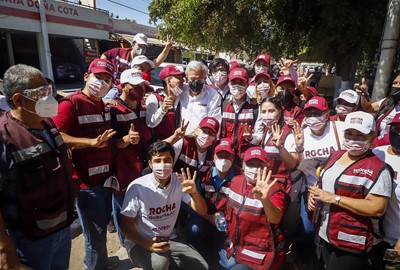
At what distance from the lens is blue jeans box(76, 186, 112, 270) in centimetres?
277

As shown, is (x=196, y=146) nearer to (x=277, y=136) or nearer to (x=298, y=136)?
(x=277, y=136)

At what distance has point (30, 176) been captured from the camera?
1.92m

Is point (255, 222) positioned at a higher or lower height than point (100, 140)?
lower

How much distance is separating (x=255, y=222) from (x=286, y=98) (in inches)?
73.5

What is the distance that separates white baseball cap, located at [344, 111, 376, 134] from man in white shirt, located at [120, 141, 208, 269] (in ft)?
4.89

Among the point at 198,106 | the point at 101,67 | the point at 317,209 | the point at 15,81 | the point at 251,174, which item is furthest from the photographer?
the point at 198,106

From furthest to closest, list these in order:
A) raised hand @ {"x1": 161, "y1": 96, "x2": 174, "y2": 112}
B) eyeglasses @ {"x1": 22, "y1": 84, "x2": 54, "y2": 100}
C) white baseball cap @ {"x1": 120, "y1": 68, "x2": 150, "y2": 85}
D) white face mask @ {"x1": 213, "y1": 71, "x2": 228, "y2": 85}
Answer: white face mask @ {"x1": 213, "y1": 71, "x2": 228, "y2": 85}
raised hand @ {"x1": 161, "y1": 96, "x2": 174, "y2": 112}
white baseball cap @ {"x1": 120, "y1": 68, "x2": 150, "y2": 85}
eyeglasses @ {"x1": 22, "y1": 84, "x2": 54, "y2": 100}

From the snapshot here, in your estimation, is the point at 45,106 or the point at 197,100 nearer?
the point at 45,106

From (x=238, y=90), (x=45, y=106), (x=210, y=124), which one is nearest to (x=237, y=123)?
(x=238, y=90)

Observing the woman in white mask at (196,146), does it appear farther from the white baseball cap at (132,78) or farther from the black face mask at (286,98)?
the black face mask at (286,98)

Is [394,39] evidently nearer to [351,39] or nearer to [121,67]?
[351,39]

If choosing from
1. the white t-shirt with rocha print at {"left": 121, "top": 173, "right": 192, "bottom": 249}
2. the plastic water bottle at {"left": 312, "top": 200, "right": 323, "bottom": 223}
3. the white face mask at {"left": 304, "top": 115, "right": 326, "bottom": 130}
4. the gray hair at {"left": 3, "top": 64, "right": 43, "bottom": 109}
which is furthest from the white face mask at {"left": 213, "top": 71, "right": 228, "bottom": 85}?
the gray hair at {"left": 3, "top": 64, "right": 43, "bottom": 109}

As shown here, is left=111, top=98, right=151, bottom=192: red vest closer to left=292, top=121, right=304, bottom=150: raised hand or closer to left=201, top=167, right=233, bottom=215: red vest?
left=201, top=167, right=233, bottom=215: red vest

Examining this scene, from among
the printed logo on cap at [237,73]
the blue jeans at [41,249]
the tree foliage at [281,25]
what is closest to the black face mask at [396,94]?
the printed logo on cap at [237,73]
